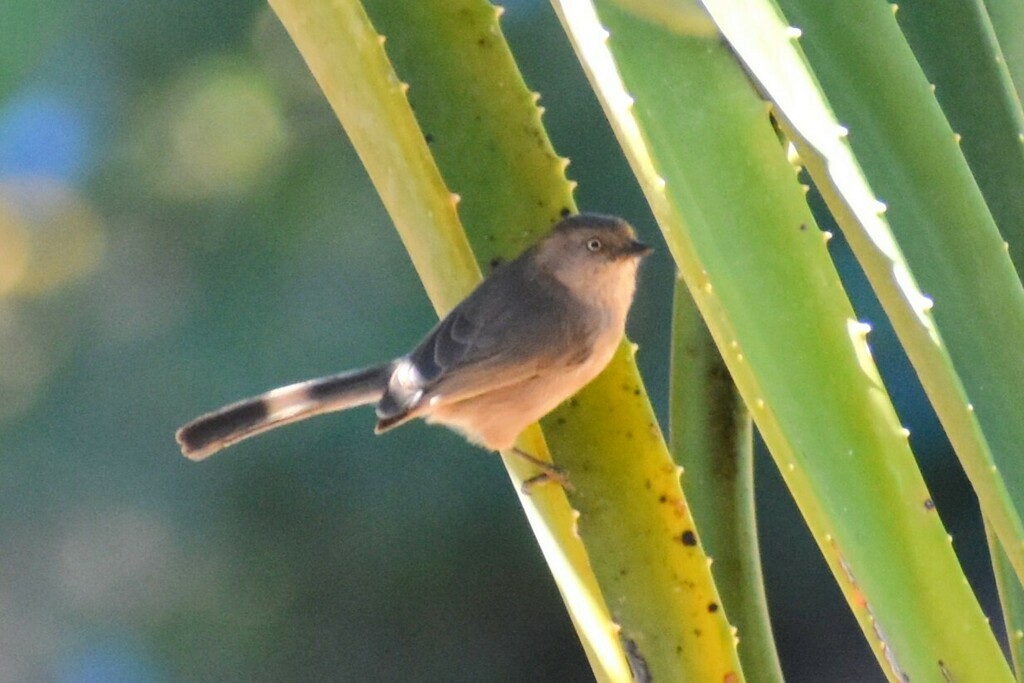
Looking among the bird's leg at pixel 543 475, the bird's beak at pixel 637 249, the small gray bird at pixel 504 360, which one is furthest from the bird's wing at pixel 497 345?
the bird's leg at pixel 543 475

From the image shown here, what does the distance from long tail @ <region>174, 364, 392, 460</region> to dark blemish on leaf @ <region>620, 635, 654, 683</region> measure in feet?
1.99

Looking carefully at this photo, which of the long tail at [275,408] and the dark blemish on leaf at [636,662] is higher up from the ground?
the long tail at [275,408]

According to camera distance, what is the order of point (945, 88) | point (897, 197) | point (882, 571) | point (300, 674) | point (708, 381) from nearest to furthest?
1. point (882, 571)
2. point (897, 197)
3. point (945, 88)
4. point (708, 381)
5. point (300, 674)

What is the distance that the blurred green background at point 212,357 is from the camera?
1.66 metres

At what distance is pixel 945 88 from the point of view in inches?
29.6

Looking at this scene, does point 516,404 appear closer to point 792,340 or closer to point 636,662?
point 636,662

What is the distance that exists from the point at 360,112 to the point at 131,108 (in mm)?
1084

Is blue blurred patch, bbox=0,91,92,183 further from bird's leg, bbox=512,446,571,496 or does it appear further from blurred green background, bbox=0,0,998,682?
bird's leg, bbox=512,446,571,496

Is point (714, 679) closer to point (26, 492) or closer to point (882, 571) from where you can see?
point (882, 571)

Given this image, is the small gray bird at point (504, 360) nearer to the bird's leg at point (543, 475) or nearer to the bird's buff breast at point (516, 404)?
the bird's buff breast at point (516, 404)

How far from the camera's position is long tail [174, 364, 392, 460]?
119 centimetres

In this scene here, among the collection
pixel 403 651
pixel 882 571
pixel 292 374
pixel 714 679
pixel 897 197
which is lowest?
pixel 403 651

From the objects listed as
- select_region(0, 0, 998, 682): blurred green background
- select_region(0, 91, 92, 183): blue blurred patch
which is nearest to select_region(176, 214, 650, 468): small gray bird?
select_region(0, 0, 998, 682): blurred green background

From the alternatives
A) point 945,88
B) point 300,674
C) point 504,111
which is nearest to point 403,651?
point 300,674
